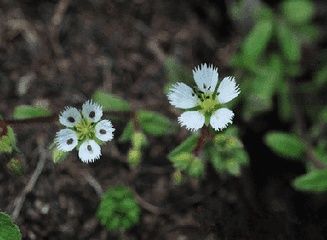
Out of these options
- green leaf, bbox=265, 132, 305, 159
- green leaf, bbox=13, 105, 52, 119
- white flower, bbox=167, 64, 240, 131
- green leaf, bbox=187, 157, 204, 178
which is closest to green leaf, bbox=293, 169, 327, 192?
green leaf, bbox=265, 132, 305, 159

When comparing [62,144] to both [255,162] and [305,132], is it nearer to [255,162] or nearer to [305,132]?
[255,162]

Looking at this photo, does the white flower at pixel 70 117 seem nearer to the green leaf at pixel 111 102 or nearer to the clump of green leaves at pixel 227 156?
the green leaf at pixel 111 102

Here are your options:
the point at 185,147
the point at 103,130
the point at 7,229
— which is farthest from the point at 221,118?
the point at 7,229

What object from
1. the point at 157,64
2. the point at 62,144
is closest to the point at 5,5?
the point at 157,64

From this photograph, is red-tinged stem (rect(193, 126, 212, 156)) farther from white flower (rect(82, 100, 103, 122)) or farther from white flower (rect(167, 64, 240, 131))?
white flower (rect(82, 100, 103, 122))

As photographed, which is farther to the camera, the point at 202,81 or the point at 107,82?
the point at 107,82

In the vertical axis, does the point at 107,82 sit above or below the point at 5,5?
below

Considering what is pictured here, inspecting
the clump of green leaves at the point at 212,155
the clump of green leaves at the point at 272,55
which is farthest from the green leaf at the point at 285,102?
the clump of green leaves at the point at 212,155
